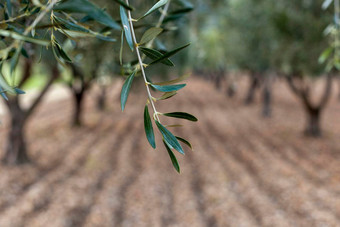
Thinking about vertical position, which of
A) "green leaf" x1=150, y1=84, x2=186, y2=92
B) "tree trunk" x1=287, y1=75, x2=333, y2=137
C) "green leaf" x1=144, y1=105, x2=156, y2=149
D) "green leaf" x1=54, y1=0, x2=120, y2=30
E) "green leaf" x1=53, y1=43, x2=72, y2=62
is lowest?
"tree trunk" x1=287, y1=75, x2=333, y2=137

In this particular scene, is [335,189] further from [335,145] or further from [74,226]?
[74,226]

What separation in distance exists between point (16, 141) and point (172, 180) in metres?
4.31

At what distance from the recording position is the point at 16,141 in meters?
8.36

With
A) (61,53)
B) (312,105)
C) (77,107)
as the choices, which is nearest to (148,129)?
(61,53)

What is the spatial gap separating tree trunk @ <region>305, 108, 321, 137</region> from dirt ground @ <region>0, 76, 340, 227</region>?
1.28 feet

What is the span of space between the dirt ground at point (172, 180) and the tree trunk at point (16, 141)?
0.29m

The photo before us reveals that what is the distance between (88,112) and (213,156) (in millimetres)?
9445

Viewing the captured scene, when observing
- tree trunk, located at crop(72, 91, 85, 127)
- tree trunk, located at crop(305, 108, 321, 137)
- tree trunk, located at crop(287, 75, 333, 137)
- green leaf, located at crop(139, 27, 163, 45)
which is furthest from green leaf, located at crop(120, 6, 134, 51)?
tree trunk, located at crop(72, 91, 85, 127)

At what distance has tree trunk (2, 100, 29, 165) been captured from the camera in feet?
27.1

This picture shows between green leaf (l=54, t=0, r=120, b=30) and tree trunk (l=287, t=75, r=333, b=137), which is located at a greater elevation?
green leaf (l=54, t=0, r=120, b=30)

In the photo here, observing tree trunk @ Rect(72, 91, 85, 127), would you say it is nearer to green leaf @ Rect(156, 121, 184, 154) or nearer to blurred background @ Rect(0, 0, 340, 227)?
blurred background @ Rect(0, 0, 340, 227)

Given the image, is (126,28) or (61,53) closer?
(126,28)

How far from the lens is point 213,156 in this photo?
1071cm

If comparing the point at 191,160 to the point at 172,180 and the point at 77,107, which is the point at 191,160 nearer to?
the point at 172,180
